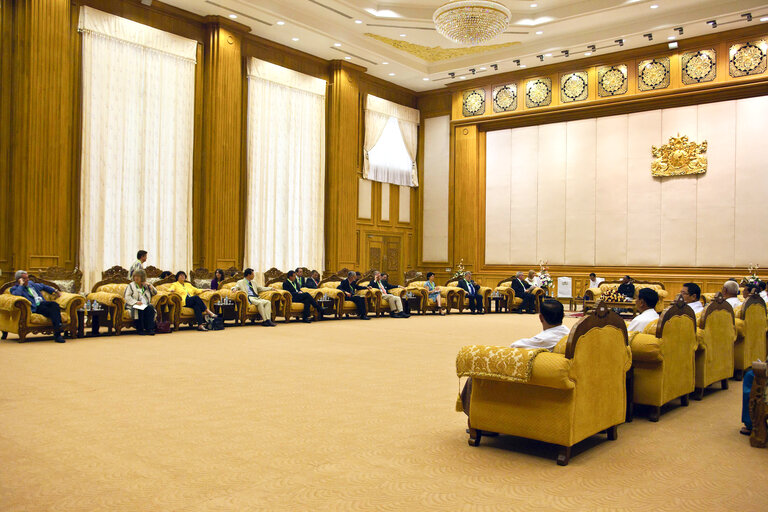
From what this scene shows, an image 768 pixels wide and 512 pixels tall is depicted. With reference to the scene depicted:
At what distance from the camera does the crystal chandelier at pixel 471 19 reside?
A: 482 inches

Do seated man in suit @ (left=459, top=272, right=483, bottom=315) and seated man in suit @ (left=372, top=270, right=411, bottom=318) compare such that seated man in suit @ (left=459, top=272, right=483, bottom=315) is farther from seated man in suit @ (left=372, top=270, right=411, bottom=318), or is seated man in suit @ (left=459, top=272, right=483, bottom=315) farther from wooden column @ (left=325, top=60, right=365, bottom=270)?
wooden column @ (left=325, top=60, right=365, bottom=270)

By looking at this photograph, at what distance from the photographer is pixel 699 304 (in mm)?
6395

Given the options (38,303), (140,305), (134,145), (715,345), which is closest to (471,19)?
(134,145)

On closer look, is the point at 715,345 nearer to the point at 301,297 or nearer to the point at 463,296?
the point at 301,297

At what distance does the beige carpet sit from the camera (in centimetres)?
293

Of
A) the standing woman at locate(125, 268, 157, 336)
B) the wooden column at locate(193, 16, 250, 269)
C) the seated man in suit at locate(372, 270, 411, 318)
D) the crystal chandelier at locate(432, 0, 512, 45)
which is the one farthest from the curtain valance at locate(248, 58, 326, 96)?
the standing woman at locate(125, 268, 157, 336)

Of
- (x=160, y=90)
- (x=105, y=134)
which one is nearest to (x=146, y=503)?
(x=105, y=134)

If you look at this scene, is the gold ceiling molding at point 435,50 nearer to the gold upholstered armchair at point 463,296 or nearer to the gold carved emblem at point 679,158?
the gold carved emblem at point 679,158

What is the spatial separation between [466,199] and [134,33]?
10.1 meters

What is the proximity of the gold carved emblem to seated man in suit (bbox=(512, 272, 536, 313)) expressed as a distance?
4318 millimetres

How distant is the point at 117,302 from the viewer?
948 cm

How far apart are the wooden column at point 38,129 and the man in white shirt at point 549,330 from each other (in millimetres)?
9787

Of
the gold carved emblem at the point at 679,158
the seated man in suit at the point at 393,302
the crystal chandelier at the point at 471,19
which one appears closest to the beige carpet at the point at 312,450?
the seated man in suit at the point at 393,302

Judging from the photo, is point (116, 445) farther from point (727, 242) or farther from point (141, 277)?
point (727, 242)
